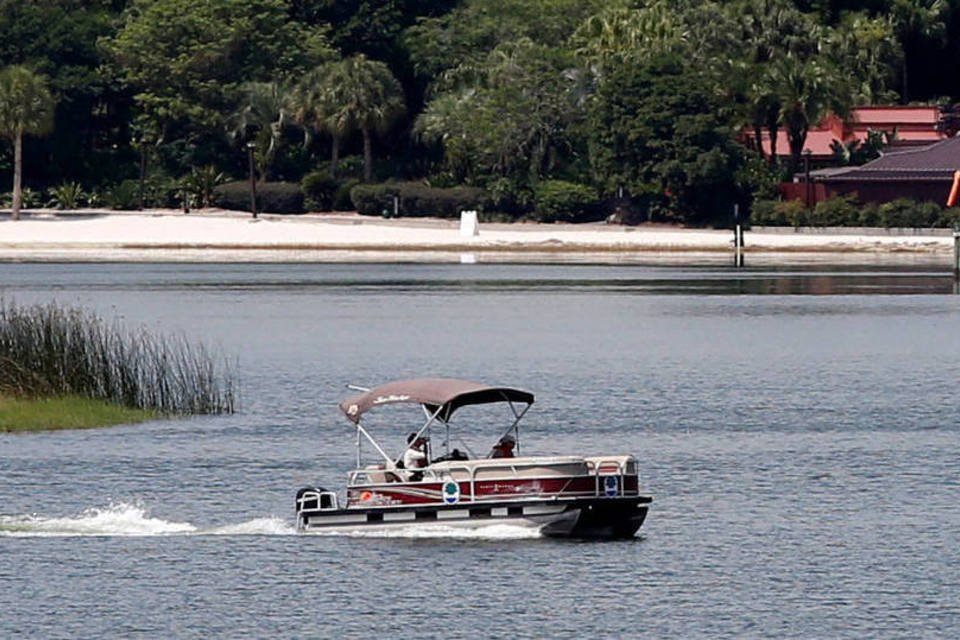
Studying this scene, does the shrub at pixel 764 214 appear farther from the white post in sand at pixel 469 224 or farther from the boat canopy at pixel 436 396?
the boat canopy at pixel 436 396

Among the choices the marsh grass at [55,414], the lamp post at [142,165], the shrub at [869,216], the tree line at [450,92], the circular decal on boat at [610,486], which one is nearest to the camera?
the circular decal on boat at [610,486]

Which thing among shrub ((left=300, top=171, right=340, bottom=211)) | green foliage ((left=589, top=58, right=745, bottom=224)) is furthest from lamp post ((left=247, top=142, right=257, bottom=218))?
green foliage ((left=589, top=58, right=745, bottom=224))

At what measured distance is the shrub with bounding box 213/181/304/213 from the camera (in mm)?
149500

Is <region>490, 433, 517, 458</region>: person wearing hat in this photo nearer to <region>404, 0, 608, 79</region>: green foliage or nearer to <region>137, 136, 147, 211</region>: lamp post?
<region>137, 136, 147, 211</region>: lamp post

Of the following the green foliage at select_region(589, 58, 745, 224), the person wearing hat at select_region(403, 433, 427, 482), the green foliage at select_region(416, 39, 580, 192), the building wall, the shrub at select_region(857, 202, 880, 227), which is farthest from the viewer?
the green foliage at select_region(416, 39, 580, 192)

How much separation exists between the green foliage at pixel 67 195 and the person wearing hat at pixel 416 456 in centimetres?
11412

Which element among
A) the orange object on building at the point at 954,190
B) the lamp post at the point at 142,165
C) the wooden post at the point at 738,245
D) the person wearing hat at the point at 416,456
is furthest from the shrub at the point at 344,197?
the person wearing hat at the point at 416,456

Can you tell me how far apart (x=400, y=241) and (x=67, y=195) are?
23457mm

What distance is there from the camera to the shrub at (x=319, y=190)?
150m

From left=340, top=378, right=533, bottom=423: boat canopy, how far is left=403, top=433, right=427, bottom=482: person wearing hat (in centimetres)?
71

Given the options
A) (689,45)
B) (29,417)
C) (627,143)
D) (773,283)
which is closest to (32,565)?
(29,417)

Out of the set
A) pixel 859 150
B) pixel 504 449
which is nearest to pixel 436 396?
pixel 504 449

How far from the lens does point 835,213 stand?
141 meters

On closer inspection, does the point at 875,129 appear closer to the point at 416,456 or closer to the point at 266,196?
the point at 266,196
